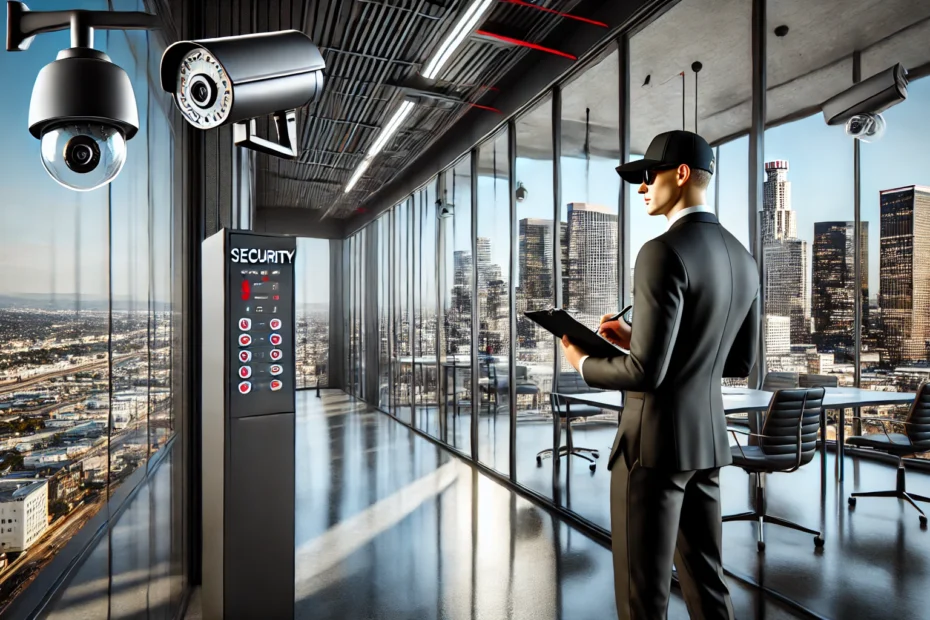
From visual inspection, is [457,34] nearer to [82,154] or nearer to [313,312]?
[82,154]

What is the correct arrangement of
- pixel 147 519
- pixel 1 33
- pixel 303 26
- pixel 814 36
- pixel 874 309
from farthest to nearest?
1. pixel 303 26
2. pixel 814 36
3. pixel 874 309
4. pixel 147 519
5. pixel 1 33

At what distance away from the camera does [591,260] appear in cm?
484

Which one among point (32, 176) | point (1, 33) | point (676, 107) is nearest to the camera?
point (1, 33)

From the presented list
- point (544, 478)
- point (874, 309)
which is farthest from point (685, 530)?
point (544, 478)

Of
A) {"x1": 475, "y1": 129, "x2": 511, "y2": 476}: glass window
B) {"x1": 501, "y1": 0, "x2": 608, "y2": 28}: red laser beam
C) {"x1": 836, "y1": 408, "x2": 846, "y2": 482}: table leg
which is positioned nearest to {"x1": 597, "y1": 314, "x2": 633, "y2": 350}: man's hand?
{"x1": 501, "y1": 0, "x2": 608, "y2": 28}: red laser beam

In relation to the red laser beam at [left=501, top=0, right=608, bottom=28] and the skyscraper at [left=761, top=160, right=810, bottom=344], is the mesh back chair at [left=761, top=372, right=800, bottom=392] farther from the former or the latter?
the red laser beam at [left=501, top=0, right=608, bottom=28]

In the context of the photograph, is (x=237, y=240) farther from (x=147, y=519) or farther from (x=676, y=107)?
(x=676, y=107)

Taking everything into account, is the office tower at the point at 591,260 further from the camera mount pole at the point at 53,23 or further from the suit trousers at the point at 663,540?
the camera mount pole at the point at 53,23

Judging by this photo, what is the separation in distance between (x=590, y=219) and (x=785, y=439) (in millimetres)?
2149

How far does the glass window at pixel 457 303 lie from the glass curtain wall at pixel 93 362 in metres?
4.35

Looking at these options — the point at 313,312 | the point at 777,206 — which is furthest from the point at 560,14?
the point at 313,312

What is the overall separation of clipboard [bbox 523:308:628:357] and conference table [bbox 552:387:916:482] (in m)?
1.87

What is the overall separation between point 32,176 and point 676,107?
5095mm

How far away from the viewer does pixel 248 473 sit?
265 cm
